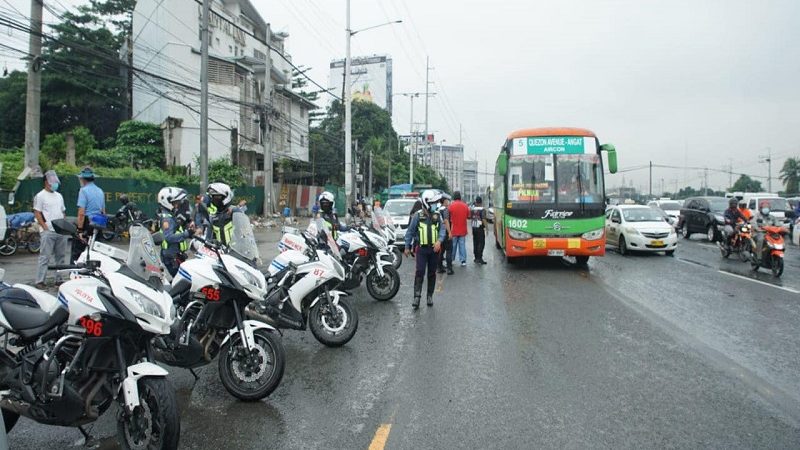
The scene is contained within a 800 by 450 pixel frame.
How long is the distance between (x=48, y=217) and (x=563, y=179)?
1031 centimetres

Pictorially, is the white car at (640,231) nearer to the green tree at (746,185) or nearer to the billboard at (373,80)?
the billboard at (373,80)

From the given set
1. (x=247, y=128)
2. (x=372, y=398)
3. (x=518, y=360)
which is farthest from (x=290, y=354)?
(x=247, y=128)

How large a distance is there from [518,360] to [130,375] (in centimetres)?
384

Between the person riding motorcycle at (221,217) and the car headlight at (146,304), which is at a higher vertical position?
the person riding motorcycle at (221,217)

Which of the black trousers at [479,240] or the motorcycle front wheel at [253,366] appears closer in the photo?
the motorcycle front wheel at [253,366]

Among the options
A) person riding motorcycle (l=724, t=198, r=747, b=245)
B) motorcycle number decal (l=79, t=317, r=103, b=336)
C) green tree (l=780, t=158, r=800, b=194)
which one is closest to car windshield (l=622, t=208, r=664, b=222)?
person riding motorcycle (l=724, t=198, r=747, b=245)

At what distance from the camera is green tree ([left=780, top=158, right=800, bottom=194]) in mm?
72500

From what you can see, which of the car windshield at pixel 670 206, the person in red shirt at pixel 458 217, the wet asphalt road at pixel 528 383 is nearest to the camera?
the wet asphalt road at pixel 528 383

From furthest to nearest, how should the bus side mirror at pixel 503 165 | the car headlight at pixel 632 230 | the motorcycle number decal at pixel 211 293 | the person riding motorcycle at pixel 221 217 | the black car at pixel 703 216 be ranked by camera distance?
the black car at pixel 703 216
the car headlight at pixel 632 230
the bus side mirror at pixel 503 165
the person riding motorcycle at pixel 221 217
the motorcycle number decal at pixel 211 293

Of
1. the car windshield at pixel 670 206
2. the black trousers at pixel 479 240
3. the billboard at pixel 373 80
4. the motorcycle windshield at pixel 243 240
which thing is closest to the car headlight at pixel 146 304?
the motorcycle windshield at pixel 243 240

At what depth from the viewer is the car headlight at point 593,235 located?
1322 centimetres

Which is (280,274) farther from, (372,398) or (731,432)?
(731,432)

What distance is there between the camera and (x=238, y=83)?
34906mm

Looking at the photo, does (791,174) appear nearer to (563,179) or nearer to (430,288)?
(563,179)
